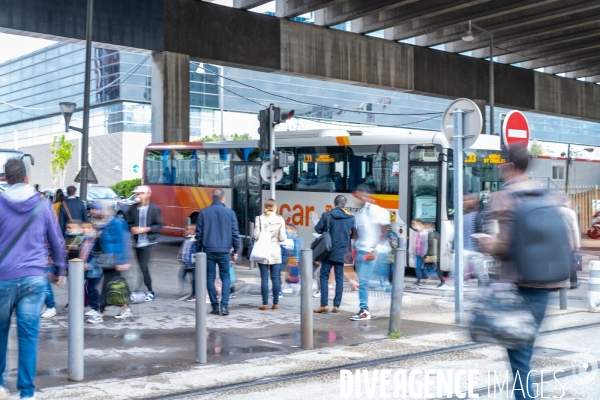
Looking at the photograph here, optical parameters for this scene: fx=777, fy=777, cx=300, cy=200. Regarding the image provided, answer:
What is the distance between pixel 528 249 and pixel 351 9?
21.8 meters

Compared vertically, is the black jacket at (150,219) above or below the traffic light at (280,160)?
below

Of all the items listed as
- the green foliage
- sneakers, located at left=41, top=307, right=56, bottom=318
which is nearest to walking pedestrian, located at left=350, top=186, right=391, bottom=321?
sneakers, located at left=41, top=307, right=56, bottom=318

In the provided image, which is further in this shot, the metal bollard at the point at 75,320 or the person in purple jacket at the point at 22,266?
the metal bollard at the point at 75,320

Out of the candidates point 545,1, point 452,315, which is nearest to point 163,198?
point 545,1

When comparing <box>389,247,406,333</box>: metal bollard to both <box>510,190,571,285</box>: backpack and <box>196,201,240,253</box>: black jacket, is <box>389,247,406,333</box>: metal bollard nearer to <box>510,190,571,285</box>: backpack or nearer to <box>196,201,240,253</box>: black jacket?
<box>196,201,240,253</box>: black jacket

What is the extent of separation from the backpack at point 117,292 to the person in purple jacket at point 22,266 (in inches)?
171

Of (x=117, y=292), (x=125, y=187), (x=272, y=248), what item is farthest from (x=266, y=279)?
(x=125, y=187)

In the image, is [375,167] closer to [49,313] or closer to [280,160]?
[280,160]

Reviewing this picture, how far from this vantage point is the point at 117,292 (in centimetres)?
1023

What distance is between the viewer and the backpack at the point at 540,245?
179 inches

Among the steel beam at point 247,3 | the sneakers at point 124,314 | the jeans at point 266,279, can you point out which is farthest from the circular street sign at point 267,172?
the steel beam at point 247,3

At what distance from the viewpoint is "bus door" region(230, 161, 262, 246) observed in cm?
2066

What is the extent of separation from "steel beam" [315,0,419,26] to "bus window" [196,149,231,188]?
706 centimetres

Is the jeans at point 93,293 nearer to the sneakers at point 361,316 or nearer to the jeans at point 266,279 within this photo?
the jeans at point 266,279
